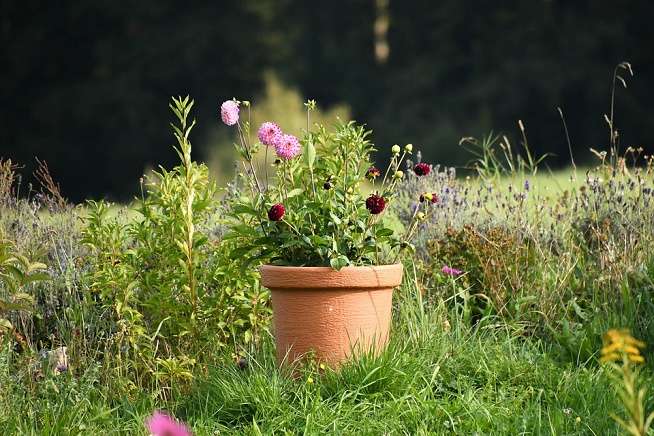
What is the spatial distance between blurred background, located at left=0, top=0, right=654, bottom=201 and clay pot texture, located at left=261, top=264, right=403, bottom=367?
1734 cm

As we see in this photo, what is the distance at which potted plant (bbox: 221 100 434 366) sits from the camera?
3.55 m

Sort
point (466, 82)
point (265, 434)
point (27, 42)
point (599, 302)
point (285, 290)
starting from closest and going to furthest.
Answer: point (265, 434), point (285, 290), point (599, 302), point (27, 42), point (466, 82)

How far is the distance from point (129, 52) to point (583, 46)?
1179 cm

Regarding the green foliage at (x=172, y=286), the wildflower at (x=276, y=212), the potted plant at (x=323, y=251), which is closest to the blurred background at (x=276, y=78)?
the green foliage at (x=172, y=286)

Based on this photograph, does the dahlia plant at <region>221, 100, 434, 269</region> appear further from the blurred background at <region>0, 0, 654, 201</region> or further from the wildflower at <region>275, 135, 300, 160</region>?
the blurred background at <region>0, 0, 654, 201</region>

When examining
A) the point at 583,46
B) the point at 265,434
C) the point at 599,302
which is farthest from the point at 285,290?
the point at 583,46

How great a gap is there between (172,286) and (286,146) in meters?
1.00

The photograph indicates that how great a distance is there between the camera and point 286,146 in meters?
3.57

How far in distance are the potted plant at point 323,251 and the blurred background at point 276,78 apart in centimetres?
1713

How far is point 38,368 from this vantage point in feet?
13.2

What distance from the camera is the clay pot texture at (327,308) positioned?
11.6 ft

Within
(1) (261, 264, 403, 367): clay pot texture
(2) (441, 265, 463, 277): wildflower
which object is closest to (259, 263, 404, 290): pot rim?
(1) (261, 264, 403, 367): clay pot texture

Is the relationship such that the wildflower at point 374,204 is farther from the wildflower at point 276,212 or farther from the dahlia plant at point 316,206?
the wildflower at point 276,212

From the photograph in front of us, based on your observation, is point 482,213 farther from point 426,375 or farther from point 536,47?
point 536,47
